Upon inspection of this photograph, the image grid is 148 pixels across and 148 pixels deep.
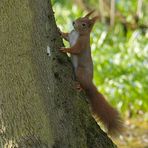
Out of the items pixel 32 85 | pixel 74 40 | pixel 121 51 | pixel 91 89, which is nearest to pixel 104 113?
pixel 91 89

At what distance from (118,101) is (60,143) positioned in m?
3.63

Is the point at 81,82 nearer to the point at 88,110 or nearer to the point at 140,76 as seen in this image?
the point at 88,110

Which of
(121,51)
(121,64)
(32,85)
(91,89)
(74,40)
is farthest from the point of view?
(121,51)

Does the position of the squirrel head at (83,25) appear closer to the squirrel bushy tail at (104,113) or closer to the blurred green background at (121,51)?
the squirrel bushy tail at (104,113)

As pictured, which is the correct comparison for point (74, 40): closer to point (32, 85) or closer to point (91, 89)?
point (91, 89)

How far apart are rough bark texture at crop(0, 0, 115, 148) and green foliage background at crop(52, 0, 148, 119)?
140 inches

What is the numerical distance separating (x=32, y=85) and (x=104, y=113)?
650mm

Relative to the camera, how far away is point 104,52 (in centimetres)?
725

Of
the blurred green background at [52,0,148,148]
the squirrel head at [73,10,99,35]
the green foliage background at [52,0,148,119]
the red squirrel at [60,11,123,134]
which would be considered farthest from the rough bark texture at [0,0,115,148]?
the green foliage background at [52,0,148,119]

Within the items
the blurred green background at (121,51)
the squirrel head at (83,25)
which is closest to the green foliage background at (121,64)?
the blurred green background at (121,51)

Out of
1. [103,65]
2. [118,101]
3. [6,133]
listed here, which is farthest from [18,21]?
[103,65]

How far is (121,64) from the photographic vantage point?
22.7 feet

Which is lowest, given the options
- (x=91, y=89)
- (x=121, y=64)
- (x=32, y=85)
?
(x=121, y=64)

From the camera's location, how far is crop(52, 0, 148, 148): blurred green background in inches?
253
